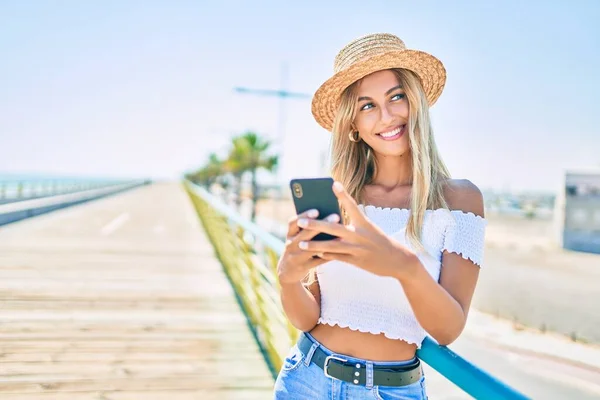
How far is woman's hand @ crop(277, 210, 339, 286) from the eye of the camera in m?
1.07

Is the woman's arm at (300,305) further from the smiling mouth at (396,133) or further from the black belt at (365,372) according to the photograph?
the smiling mouth at (396,133)

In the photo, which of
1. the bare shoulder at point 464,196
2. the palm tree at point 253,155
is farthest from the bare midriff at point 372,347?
the palm tree at point 253,155

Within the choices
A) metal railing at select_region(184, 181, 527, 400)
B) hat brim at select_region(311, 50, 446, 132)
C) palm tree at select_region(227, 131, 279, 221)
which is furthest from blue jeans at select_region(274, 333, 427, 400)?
palm tree at select_region(227, 131, 279, 221)

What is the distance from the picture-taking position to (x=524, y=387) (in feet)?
22.1

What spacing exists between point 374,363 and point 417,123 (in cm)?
70

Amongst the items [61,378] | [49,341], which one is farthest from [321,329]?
[49,341]

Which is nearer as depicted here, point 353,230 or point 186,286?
point 353,230

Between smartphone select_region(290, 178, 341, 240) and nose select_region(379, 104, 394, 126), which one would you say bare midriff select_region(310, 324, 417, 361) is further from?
nose select_region(379, 104, 394, 126)

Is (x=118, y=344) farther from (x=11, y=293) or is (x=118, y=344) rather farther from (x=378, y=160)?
(x=378, y=160)

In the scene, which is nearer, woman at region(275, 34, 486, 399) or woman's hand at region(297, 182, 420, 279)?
woman's hand at region(297, 182, 420, 279)

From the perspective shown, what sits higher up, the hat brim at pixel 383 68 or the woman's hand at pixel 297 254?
the hat brim at pixel 383 68

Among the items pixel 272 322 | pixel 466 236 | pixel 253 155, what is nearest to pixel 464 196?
pixel 466 236

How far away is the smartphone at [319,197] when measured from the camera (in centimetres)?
108

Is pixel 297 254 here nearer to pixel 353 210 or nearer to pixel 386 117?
pixel 353 210
